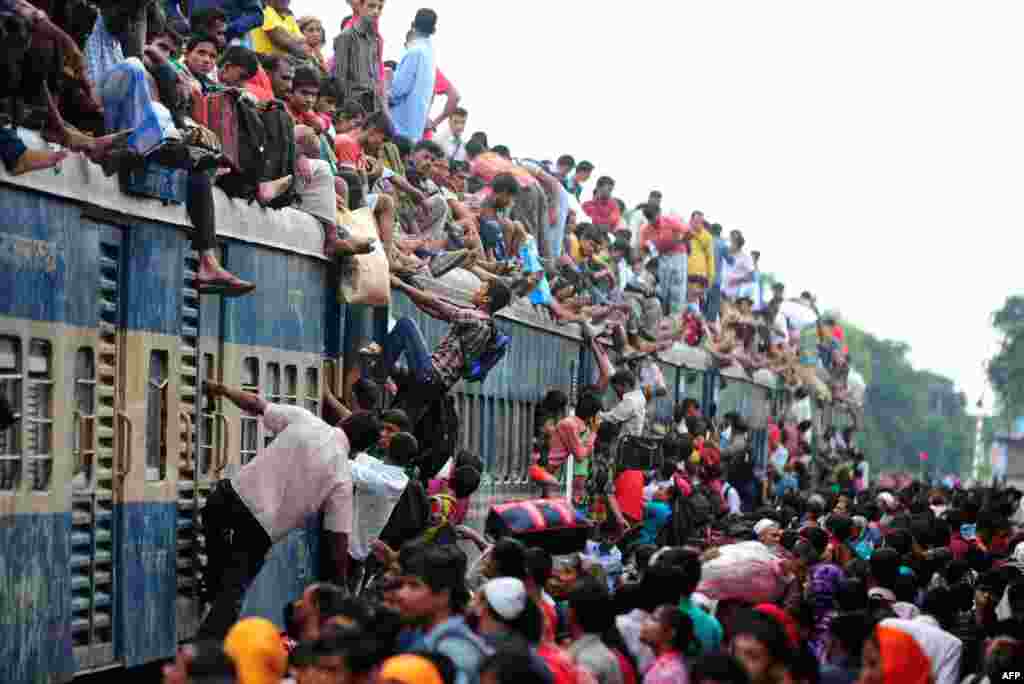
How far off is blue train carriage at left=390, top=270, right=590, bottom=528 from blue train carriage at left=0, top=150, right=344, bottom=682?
3.07 m

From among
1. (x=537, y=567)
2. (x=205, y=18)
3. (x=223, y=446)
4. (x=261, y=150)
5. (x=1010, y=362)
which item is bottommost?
(x=537, y=567)

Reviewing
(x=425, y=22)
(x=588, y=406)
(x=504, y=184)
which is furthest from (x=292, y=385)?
(x=425, y=22)

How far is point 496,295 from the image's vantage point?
53.5ft

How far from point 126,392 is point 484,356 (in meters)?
5.54

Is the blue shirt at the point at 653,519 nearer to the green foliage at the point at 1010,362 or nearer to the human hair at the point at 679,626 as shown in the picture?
the human hair at the point at 679,626

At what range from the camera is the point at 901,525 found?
17.6 m

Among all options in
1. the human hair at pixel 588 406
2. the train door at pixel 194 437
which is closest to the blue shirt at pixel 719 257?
the human hair at pixel 588 406

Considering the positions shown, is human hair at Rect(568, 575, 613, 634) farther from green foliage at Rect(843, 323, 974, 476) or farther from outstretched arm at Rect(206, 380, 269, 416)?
green foliage at Rect(843, 323, 974, 476)

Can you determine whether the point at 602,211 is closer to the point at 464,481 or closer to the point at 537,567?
the point at 464,481

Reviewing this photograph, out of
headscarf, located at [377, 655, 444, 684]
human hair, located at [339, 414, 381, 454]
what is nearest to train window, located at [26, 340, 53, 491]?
human hair, located at [339, 414, 381, 454]

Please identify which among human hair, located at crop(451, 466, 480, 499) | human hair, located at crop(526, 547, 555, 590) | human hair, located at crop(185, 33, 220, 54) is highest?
human hair, located at crop(185, 33, 220, 54)

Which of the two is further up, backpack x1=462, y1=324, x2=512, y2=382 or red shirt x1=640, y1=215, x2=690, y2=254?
red shirt x1=640, y1=215, x2=690, y2=254

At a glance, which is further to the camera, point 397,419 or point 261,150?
point 397,419

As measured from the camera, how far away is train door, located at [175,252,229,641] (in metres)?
11.6
